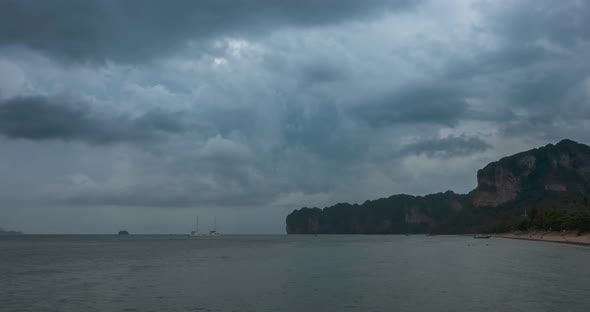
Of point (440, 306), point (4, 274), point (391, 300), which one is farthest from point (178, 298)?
point (4, 274)

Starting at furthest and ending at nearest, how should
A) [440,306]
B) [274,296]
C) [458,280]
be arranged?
[458,280], [274,296], [440,306]

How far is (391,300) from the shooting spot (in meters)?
50.9

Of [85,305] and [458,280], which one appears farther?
[458,280]

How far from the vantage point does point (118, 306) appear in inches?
1909

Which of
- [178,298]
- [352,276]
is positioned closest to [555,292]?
[352,276]

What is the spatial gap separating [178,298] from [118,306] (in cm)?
679

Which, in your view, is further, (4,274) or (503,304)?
(4,274)

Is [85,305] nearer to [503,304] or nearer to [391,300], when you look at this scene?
[391,300]

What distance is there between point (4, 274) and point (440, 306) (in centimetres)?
6921

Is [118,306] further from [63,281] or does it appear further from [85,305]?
[63,281]

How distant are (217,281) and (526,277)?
4188 cm

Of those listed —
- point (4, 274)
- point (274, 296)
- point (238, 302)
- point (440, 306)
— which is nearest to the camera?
point (440, 306)

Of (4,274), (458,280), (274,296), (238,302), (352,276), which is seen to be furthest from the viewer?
(4,274)

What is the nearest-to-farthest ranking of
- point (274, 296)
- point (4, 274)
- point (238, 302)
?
point (238, 302) < point (274, 296) < point (4, 274)
